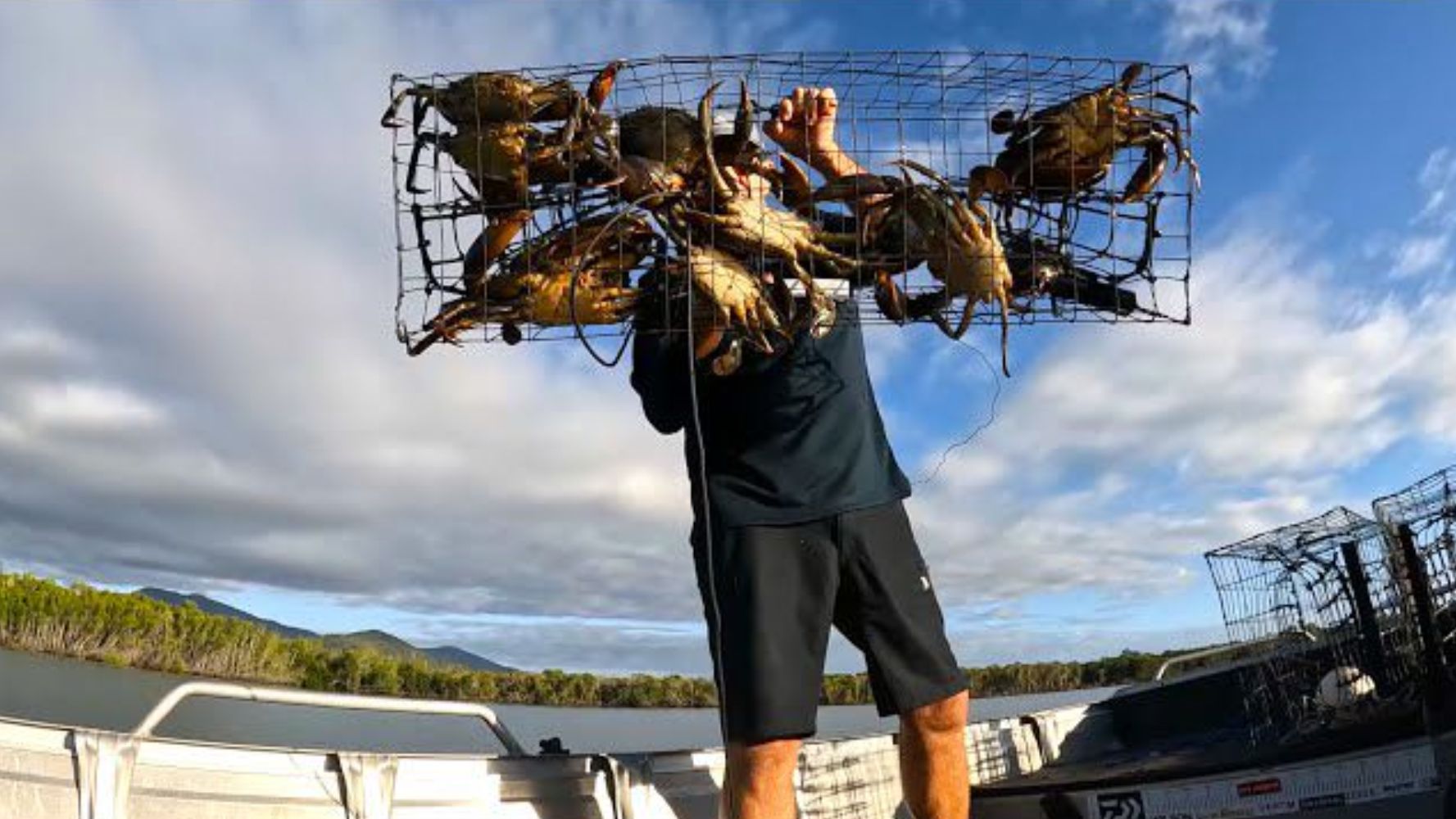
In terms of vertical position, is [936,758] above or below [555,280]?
below

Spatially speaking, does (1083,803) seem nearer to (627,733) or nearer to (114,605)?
(627,733)

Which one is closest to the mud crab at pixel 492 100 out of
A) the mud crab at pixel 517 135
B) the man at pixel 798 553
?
the mud crab at pixel 517 135

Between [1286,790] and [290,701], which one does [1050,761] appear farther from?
[290,701]

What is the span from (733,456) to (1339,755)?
1.94 m

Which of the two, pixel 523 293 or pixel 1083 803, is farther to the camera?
pixel 1083 803

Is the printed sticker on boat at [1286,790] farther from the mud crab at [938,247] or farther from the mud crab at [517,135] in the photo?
the mud crab at [517,135]

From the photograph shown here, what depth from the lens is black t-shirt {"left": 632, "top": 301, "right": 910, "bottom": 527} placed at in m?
2.60

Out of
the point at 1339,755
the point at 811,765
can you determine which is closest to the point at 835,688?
the point at 811,765

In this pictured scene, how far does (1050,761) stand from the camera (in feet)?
15.8

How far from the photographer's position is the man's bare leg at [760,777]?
2.43 metres

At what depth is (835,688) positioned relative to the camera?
18.2 ft

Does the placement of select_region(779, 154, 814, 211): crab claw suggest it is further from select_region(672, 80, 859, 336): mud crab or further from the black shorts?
the black shorts

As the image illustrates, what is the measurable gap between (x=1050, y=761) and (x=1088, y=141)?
3.24 m

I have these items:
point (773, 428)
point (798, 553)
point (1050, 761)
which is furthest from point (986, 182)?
point (1050, 761)
